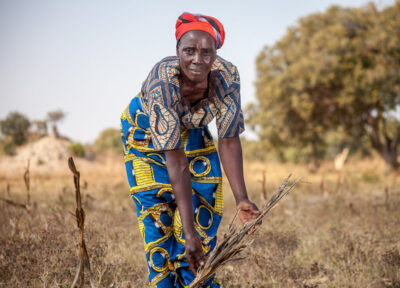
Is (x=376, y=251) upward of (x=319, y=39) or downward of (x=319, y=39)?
downward

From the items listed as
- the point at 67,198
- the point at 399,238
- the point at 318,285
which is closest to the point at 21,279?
the point at 318,285

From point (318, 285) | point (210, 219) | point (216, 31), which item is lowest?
point (318, 285)

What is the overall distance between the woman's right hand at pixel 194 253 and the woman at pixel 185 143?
2 cm

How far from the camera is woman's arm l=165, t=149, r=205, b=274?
1891mm

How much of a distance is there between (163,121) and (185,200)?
0.40 metres

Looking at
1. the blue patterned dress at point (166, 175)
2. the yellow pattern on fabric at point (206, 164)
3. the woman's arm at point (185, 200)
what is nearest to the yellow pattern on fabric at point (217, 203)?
the blue patterned dress at point (166, 175)

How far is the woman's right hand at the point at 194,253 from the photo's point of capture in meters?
1.88

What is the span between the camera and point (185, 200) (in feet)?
6.27

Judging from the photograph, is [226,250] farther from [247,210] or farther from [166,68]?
[166,68]

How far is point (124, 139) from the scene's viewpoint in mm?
2443

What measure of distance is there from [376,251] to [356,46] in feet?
41.8

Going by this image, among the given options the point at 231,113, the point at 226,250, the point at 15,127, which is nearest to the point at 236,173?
the point at 231,113

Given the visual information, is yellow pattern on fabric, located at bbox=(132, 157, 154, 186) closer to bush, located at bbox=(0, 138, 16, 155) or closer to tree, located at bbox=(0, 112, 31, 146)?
tree, located at bbox=(0, 112, 31, 146)

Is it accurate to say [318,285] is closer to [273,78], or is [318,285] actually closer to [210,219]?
[210,219]
